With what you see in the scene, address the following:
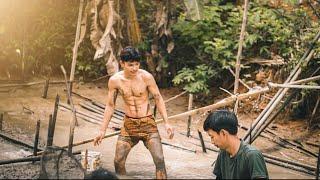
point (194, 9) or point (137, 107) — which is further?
point (194, 9)

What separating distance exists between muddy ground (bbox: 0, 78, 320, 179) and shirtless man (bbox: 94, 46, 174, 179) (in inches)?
22.0

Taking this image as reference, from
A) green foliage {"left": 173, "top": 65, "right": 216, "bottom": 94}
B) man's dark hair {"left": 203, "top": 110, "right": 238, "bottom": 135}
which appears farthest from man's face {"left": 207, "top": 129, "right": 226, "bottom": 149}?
green foliage {"left": 173, "top": 65, "right": 216, "bottom": 94}

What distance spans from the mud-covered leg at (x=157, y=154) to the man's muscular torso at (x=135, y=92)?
388 millimetres

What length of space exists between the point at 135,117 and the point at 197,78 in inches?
230

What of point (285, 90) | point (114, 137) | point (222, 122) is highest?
point (222, 122)

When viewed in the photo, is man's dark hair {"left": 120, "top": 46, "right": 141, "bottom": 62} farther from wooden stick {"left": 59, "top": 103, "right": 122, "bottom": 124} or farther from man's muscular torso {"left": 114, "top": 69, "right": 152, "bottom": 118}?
wooden stick {"left": 59, "top": 103, "right": 122, "bottom": 124}

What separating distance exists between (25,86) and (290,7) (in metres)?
7.45

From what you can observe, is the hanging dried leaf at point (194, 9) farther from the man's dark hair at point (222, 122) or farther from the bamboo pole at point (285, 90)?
the man's dark hair at point (222, 122)

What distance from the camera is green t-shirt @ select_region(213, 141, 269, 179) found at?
10.3ft

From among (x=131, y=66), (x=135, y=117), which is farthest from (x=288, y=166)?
(x=131, y=66)

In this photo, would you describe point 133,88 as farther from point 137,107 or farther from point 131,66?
point 131,66

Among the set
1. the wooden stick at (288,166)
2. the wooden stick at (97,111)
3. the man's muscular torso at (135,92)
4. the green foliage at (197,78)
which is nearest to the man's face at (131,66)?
the man's muscular torso at (135,92)

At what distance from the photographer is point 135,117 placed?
593 centimetres

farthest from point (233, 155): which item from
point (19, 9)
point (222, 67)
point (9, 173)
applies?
point (19, 9)
